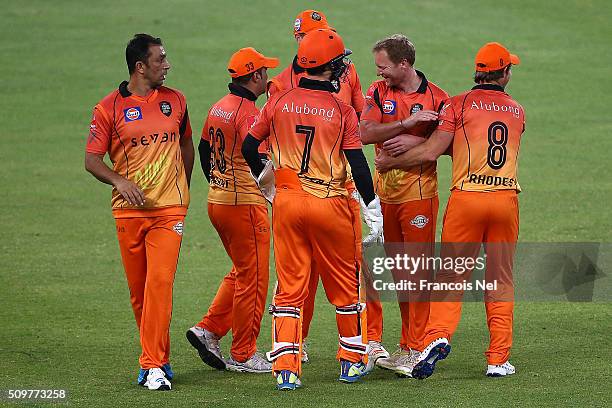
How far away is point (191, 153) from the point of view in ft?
29.0

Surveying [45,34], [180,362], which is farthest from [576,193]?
[45,34]

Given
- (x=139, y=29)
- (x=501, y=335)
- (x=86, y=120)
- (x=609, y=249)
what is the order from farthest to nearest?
(x=139, y=29) < (x=86, y=120) < (x=609, y=249) < (x=501, y=335)

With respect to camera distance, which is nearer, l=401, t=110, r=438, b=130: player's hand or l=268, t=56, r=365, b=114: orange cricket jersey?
l=401, t=110, r=438, b=130: player's hand

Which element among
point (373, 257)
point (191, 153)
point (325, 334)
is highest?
point (191, 153)

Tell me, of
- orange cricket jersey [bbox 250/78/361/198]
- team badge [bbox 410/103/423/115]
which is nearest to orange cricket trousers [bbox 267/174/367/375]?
orange cricket jersey [bbox 250/78/361/198]

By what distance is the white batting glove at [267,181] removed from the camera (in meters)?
8.31

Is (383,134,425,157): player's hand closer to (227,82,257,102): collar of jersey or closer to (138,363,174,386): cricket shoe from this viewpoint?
(227,82,257,102): collar of jersey

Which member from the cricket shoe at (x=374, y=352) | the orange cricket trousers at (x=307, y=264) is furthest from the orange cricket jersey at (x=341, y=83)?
the cricket shoe at (x=374, y=352)

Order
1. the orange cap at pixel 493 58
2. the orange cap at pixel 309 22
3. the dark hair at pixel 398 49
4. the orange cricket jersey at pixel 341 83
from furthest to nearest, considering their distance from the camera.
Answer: the orange cap at pixel 309 22 < the orange cricket jersey at pixel 341 83 < the dark hair at pixel 398 49 < the orange cap at pixel 493 58

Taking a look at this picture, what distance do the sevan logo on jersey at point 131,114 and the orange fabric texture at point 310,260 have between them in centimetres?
112

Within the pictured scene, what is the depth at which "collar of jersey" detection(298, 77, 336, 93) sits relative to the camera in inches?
322

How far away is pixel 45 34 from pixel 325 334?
14686 millimetres

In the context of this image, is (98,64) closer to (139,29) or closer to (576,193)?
(139,29)

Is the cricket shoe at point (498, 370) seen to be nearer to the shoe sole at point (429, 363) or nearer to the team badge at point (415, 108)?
the shoe sole at point (429, 363)
